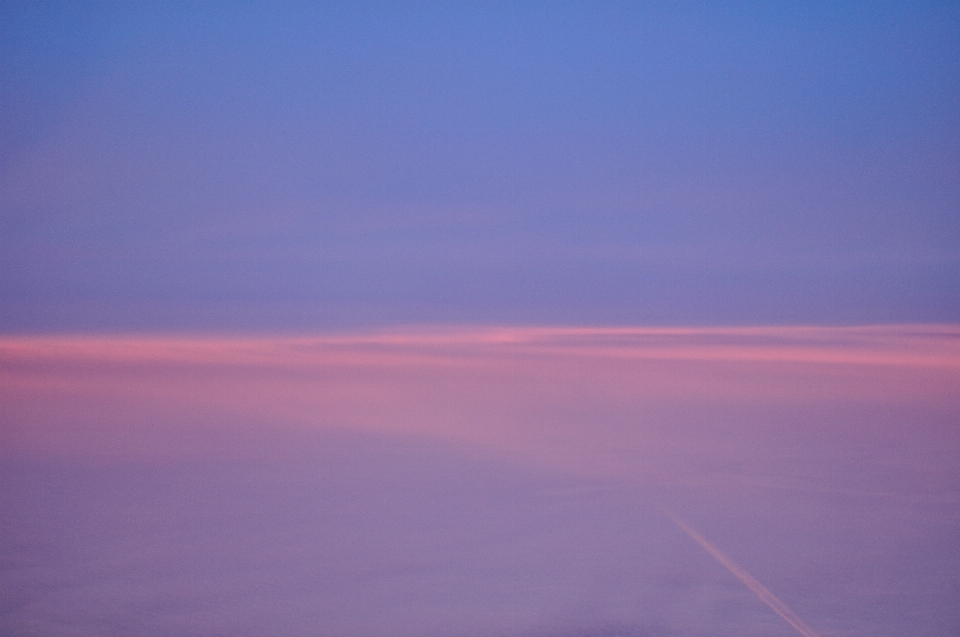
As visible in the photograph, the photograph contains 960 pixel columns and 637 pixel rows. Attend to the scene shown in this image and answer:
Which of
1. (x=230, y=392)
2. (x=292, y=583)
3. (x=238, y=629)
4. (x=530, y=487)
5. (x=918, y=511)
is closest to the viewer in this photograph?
(x=238, y=629)

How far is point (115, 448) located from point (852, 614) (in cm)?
283

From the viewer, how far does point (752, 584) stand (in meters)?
2.46

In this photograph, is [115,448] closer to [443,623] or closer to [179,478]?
[179,478]

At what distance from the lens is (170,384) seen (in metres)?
5.00

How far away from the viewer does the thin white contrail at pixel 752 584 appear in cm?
224

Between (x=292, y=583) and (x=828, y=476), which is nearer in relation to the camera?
(x=292, y=583)

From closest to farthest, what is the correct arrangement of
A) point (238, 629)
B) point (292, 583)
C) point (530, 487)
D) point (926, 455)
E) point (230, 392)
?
point (238, 629)
point (292, 583)
point (530, 487)
point (926, 455)
point (230, 392)

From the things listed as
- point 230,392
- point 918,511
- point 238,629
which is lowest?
point 238,629

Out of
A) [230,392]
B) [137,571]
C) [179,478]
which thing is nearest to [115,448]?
[179,478]

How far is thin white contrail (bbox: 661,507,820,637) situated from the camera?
2238mm

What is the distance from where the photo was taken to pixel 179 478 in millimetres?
3344

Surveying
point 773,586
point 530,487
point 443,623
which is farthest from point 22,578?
point 773,586

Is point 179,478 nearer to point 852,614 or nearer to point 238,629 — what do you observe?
point 238,629

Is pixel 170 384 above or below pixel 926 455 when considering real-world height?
above
